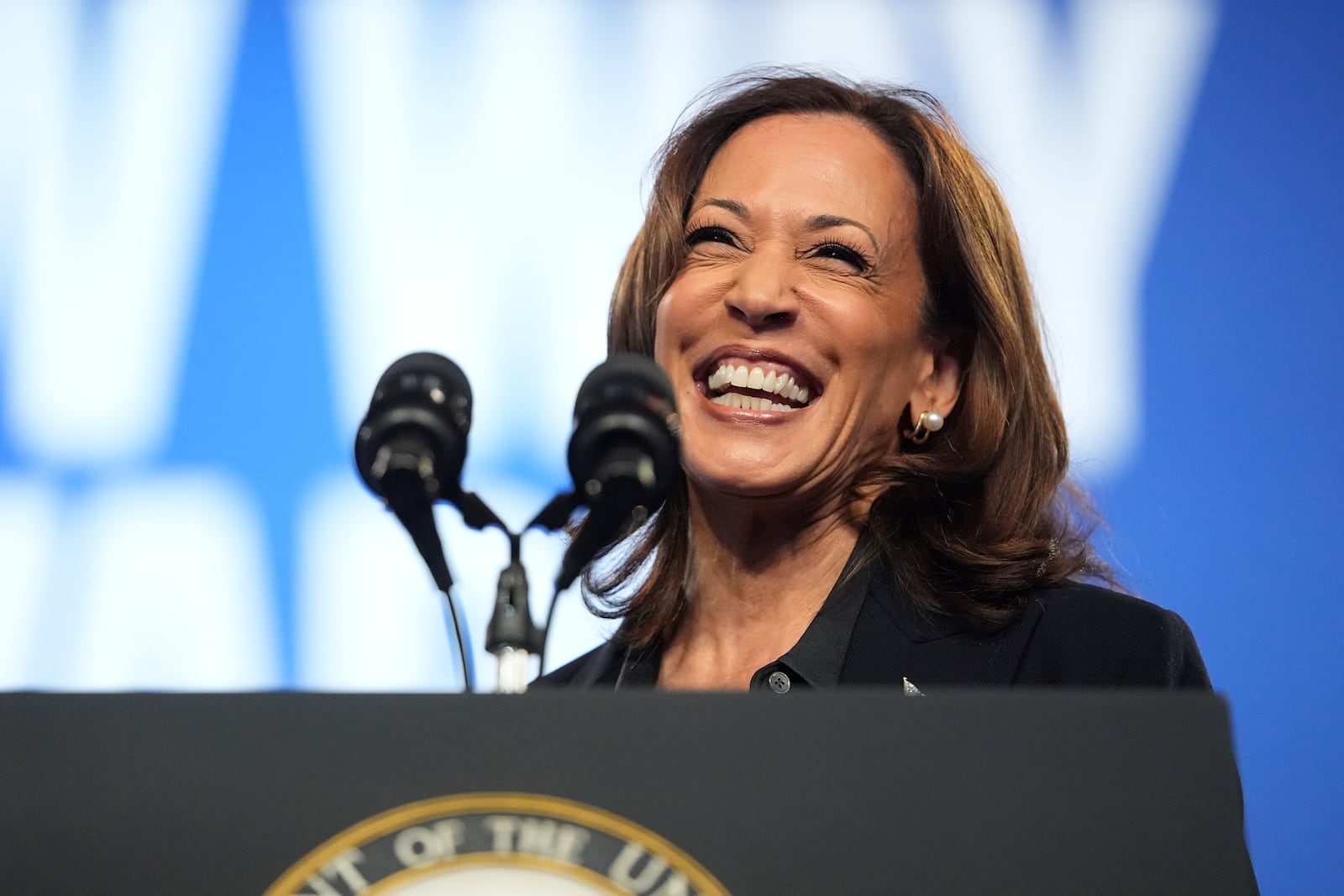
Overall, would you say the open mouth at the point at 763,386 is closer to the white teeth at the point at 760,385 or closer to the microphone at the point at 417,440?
the white teeth at the point at 760,385

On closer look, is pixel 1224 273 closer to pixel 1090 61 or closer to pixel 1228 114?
pixel 1228 114

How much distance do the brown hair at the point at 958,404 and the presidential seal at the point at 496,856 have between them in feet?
3.37

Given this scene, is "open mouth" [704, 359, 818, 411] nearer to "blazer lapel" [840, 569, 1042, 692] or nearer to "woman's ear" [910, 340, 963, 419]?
"woman's ear" [910, 340, 963, 419]

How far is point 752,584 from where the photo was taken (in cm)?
198

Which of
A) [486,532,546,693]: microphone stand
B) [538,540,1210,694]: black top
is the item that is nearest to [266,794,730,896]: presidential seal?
[486,532,546,693]: microphone stand

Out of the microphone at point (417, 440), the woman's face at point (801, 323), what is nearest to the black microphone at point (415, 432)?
the microphone at point (417, 440)

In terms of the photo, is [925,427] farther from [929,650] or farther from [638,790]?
[638,790]

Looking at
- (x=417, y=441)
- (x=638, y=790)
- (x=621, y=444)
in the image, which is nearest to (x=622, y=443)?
(x=621, y=444)

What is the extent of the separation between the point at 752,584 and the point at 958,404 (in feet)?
1.26

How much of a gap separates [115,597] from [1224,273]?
1.96 m

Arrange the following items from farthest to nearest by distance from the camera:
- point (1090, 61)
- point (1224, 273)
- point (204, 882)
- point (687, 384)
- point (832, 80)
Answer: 1. point (1090, 61)
2. point (1224, 273)
3. point (832, 80)
4. point (687, 384)
5. point (204, 882)

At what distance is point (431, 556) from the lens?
45.3 inches

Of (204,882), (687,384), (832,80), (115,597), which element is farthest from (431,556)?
(115,597)

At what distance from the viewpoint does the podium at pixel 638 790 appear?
781 millimetres
